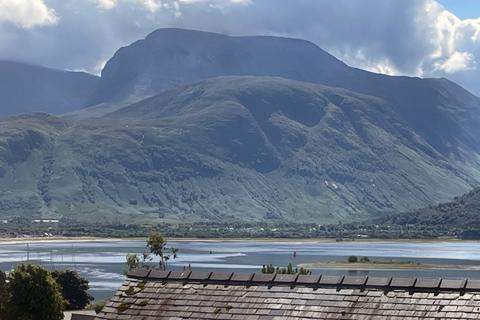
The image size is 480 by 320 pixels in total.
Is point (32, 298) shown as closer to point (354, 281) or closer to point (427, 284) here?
point (354, 281)

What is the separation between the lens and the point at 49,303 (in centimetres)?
5106

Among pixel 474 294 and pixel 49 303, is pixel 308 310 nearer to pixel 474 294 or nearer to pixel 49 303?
pixel 474 294

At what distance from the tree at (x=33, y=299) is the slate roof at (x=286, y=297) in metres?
24.5

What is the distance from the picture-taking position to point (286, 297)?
23594mm

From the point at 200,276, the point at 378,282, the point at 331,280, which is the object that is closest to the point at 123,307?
the point at 200,276

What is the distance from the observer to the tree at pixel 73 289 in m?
86.1

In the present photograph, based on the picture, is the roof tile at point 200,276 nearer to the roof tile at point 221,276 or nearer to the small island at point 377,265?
the roof tile at point 221,276

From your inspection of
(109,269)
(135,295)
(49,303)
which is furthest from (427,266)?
(135,295)

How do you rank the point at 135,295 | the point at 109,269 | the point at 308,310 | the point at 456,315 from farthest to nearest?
the point at 109,269 < the point at 135,295 < the point at 308,310 < the point at 456,315

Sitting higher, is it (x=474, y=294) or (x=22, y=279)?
(x=474, y=294)

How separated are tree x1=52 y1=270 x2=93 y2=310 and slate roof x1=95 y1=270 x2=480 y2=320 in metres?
61.0

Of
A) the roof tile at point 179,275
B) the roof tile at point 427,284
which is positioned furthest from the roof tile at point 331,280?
the roof tile at point 179,275

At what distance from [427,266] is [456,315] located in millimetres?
155217

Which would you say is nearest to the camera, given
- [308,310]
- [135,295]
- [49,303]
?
[308,310]
